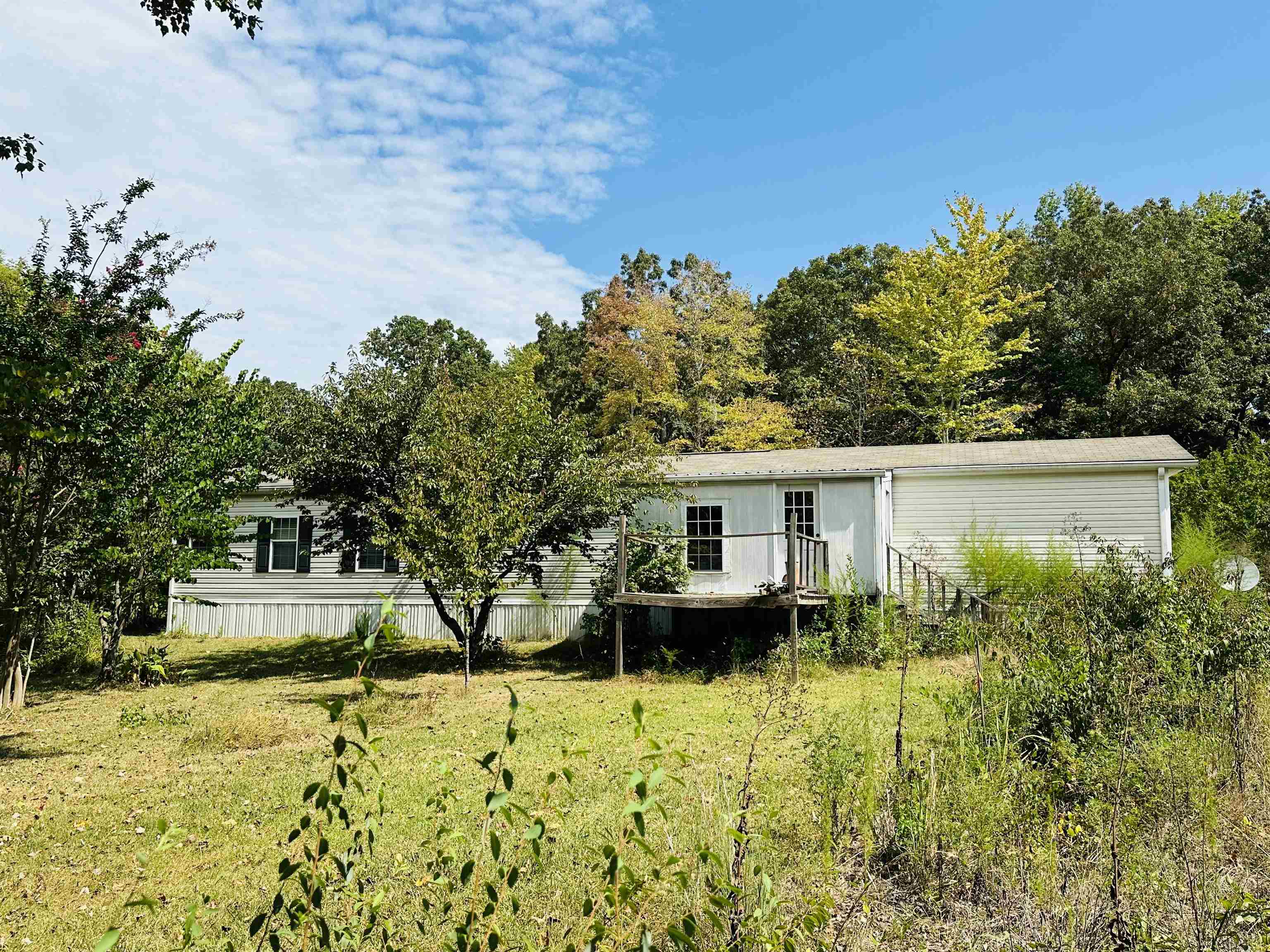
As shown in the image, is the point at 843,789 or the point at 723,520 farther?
the point at 723,520

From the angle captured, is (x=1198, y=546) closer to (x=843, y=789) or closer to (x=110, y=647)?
(x=843, y=789)

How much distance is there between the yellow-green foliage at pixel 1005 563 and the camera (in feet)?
49.9

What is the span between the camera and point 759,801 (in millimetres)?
5211

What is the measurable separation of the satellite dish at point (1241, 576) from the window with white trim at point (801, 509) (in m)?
6.75

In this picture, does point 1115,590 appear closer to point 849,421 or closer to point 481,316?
point 849,421

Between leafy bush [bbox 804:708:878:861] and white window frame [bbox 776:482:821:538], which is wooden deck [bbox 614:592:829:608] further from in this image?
leafy bush [bbox 804:708:878:861]

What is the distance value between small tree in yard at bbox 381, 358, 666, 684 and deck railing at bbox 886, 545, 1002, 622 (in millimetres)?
4724

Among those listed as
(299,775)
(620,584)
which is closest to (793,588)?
(620,584)

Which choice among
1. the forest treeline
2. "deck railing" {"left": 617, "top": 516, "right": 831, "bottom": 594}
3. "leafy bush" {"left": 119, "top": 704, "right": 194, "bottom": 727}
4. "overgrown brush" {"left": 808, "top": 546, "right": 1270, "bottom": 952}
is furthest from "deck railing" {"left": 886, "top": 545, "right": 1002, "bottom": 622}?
the forest treeline

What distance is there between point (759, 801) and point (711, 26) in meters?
7.32

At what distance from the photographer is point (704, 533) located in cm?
1745

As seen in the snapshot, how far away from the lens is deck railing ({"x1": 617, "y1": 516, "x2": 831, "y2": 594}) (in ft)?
42.8

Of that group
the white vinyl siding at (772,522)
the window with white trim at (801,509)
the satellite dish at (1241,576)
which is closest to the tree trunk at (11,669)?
the white vinyl siding at (772,522)

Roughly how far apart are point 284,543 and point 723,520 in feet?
33.6
